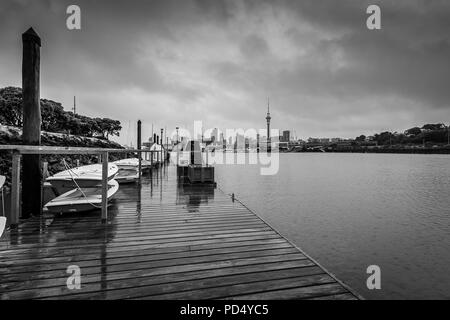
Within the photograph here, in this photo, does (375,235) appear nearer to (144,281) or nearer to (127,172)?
(144,281)

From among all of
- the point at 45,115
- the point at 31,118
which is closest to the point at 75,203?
the point at 31,118

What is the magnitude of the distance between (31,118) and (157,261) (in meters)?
5.28

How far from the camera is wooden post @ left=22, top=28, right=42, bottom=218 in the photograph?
6355 mm

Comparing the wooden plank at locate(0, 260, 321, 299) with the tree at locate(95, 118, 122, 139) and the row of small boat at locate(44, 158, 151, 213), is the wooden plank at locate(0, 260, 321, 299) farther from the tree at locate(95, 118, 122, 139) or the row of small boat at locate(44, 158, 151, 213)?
the tree at locate(95, 118, 122, 139)

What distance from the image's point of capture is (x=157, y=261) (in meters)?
4.09

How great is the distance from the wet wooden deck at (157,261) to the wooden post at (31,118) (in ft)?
2.26

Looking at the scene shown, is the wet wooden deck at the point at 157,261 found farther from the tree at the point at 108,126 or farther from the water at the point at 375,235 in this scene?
the tree at the point at 108,126

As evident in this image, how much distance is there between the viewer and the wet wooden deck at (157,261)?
10.5ft

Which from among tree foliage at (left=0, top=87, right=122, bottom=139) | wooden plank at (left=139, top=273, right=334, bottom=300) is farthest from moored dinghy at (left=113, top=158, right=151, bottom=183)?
tree foliage at (left=0, top=87, right=122, bottom=139)

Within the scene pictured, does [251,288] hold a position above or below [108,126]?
below

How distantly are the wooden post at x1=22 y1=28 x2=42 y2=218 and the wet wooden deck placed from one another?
0.69m

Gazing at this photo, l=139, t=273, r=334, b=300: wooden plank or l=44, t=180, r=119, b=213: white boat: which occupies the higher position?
l=44, t=180, r=119, b=213: white boat

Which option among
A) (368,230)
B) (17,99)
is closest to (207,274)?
(368,230)

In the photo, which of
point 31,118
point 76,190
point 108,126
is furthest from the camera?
point 108,126
